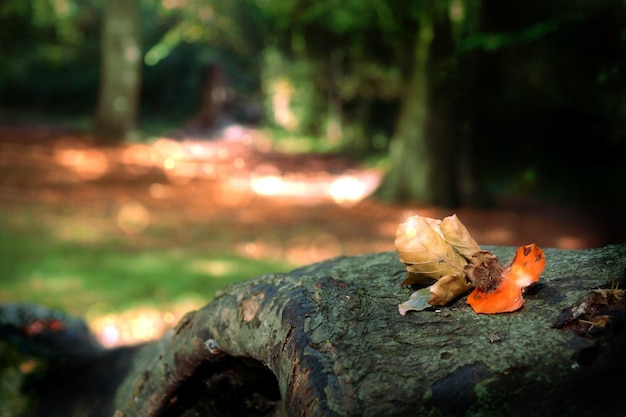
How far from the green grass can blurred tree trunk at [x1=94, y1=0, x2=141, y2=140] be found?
9.03 metres

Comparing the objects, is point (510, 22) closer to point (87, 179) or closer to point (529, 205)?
point (529, 205)

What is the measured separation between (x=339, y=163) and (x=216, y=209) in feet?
27.6

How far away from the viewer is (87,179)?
38.3ft

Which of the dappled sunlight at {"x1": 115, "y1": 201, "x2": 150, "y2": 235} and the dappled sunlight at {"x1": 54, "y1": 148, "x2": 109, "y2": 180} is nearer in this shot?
the dappled sunlight at {"x1": 115, "y1": 201, "x2": 150, "y2": 235}

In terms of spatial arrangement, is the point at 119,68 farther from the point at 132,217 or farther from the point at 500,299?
the point at 500,299

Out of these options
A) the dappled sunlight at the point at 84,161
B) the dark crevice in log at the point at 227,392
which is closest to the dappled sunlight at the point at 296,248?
the dappled sunlight at the point at 84,161

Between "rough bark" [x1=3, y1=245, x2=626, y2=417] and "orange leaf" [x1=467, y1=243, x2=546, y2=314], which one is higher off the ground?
"orange leaf" [x1=467, y1=243, x2=546, y2=314]

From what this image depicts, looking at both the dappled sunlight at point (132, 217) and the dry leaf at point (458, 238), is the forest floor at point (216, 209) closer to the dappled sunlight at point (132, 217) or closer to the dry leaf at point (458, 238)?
the dappled sunlight at point (132, 217)

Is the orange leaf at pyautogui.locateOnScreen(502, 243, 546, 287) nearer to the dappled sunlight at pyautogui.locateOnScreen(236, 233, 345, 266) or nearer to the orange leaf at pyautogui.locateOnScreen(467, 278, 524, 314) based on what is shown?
the orange leaf at pyautogui.locateOnScreen(467, 278, 524, 314)

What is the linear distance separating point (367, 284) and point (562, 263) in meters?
0.51

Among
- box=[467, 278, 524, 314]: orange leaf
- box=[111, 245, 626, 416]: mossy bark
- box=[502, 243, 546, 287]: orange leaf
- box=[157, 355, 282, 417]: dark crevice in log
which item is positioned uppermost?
box=[502, 243, 546, 287]: orange leaf

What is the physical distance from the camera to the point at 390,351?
4.65ft

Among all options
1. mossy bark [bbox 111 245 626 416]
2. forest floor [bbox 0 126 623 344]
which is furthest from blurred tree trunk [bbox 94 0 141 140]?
mossy bark [bbox 111 245 626 416]

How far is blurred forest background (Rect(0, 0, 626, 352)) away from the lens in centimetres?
661
